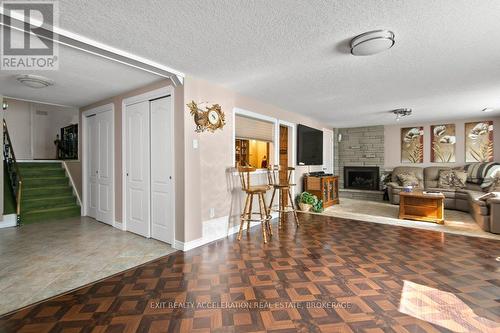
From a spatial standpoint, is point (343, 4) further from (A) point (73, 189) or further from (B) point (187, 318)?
(A) point (73, 189)

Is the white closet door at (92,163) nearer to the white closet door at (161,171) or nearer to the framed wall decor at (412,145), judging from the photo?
the white closet door at (161,171)

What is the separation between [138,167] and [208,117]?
4.51 ft

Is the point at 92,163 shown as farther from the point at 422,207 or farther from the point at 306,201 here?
the point at 422,207

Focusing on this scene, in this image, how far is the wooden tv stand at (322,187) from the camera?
563 centimetres

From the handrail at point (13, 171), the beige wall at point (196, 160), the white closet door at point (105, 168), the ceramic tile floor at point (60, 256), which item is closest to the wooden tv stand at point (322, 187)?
the beige wall at point (196, 160)

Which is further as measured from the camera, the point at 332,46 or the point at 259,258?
the point at 259,258

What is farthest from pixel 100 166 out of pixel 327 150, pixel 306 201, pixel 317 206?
pixel 327 150

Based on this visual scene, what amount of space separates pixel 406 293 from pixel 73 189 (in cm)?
620

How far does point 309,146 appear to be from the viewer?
610 cm

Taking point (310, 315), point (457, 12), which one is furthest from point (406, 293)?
point (457, 12)

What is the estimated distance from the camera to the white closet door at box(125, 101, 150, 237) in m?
3.55

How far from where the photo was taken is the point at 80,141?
489cm

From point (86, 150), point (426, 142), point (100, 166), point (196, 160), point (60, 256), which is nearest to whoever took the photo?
point (60, 256)

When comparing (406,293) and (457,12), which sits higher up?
(457,12)
